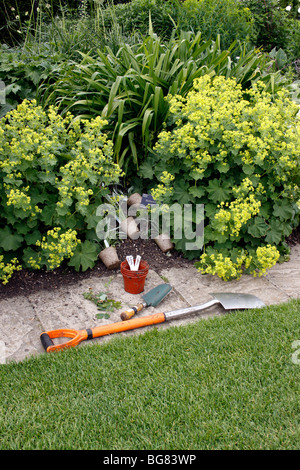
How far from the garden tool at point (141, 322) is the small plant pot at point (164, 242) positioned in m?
0.66

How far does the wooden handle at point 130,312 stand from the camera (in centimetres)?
281

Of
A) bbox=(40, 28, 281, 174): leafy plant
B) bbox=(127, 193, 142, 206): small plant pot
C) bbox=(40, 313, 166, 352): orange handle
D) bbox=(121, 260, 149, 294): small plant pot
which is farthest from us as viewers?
bbox=(127, 193, 142, 206): small plant pot

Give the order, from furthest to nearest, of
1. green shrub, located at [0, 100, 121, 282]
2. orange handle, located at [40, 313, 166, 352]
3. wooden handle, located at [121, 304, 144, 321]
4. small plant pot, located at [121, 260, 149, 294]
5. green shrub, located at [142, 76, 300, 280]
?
green shrub, located at [142, 76, 300, 280], small plant pot, located at [121, 260, 149, 294], green shrub, located at [0, 100, 121, 282], wooden handle, located at [121, 304, 144, 321], orange handle, located at [40, 313, 166, 352]

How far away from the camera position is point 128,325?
2.72m

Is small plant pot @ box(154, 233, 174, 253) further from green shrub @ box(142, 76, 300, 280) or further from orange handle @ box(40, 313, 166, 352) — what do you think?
orange handle @ box(40, 313, 166, 352)

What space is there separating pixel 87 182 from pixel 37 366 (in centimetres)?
146

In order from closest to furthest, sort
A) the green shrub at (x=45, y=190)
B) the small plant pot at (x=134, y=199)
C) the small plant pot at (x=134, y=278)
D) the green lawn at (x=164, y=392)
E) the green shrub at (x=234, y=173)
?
the green lawn at (x=164, y=392) < the green shrub at (x=45, y=190) < the small plant pot at (x=134, y=278) < the green shrub at (x=234, y=173) < the small plant pot at (x=134, y=199)

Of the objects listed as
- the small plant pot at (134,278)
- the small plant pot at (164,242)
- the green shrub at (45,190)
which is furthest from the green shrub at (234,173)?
the green shrub at (45,190)

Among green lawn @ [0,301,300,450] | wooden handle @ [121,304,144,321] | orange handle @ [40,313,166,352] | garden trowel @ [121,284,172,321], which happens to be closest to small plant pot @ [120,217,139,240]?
garden trowel @ [121,284,172,321]

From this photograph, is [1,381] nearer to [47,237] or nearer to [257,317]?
[47,237]

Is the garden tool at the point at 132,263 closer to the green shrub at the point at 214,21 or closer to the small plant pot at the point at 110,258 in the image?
the small plant pot at the point at 110,258

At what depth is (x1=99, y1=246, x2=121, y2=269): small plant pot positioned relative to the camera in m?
3.36

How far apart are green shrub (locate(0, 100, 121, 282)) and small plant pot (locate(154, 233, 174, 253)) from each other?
57cm

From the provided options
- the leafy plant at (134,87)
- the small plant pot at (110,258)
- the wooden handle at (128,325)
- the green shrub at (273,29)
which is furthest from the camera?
A: the green shrub at (273,29)
